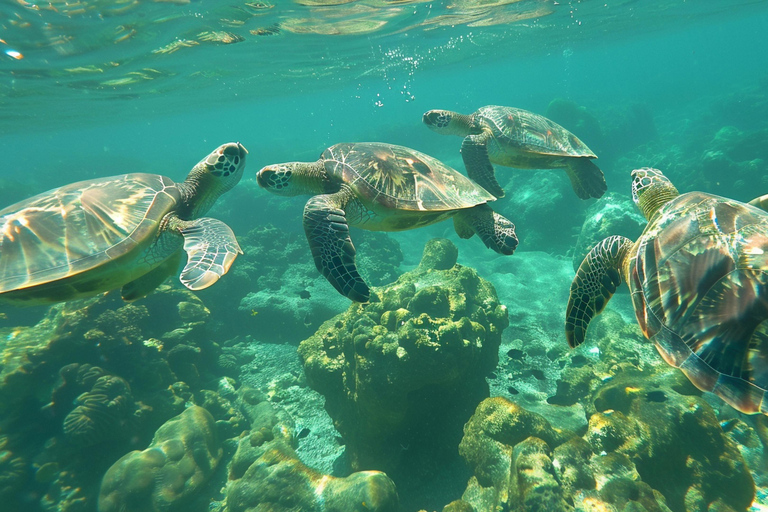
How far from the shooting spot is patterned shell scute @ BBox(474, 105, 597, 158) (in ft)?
17.9

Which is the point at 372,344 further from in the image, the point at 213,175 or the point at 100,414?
the point at 100,414

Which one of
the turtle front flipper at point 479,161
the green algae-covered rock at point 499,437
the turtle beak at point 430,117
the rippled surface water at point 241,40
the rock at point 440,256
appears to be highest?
the rippled surface water at point 241,40

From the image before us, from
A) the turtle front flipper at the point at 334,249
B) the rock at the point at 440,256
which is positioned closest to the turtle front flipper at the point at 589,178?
the rock at the point at 440,256

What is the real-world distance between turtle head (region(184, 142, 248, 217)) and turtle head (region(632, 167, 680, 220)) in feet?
16.9

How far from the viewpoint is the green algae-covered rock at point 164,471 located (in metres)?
4.69

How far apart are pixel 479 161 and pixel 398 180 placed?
7.93 feet

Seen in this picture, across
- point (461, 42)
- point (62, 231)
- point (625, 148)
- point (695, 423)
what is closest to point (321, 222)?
point (62, 231)

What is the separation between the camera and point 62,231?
350 centimetres

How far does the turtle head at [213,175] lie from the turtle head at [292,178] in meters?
0.52

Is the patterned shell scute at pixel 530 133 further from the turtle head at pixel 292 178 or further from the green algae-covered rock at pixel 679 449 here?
the green algae-covered rock at pixel 679 449

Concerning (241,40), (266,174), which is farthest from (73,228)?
(241,40)

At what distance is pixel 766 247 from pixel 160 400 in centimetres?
859

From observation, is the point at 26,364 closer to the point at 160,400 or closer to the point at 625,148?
the point at 160,400

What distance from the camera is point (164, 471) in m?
4.98
